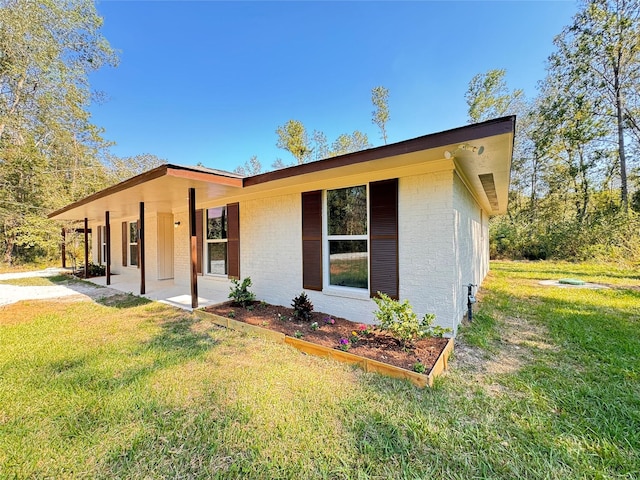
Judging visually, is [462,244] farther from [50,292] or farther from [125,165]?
[125,165]

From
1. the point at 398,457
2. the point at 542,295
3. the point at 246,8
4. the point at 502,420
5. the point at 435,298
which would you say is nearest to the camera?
the point at 398,457

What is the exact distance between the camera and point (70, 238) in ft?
55.7

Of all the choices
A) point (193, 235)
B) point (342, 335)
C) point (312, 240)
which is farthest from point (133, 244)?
point (342, 335)

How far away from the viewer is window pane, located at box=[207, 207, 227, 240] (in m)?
6.93

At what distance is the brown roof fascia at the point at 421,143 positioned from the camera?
2639 millimetres

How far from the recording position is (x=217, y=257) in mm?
7148

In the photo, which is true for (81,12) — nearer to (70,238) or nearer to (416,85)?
(70,238)

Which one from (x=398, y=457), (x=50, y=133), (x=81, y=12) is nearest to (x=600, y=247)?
(x=398, y=457)

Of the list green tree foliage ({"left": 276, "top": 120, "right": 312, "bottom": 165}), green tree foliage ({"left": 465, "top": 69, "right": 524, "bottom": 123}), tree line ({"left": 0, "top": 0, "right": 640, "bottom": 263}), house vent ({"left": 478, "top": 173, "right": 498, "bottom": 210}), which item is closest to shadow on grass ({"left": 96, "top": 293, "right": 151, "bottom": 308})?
house vent ({"left": 478, "top": 173, "right": 498, "bottom": 210})

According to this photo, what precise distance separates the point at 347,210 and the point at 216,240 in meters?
4.16

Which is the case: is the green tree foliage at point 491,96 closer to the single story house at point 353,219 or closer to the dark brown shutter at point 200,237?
the single story house at point 353,219

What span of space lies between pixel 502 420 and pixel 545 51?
20.7 metres

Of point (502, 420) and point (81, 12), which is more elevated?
point (81, 12)

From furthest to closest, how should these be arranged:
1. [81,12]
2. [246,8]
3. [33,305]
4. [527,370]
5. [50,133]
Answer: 1. [50,133]
2. [81,12]
3. [246,8]
4. [33,305]
5. [527,370]
